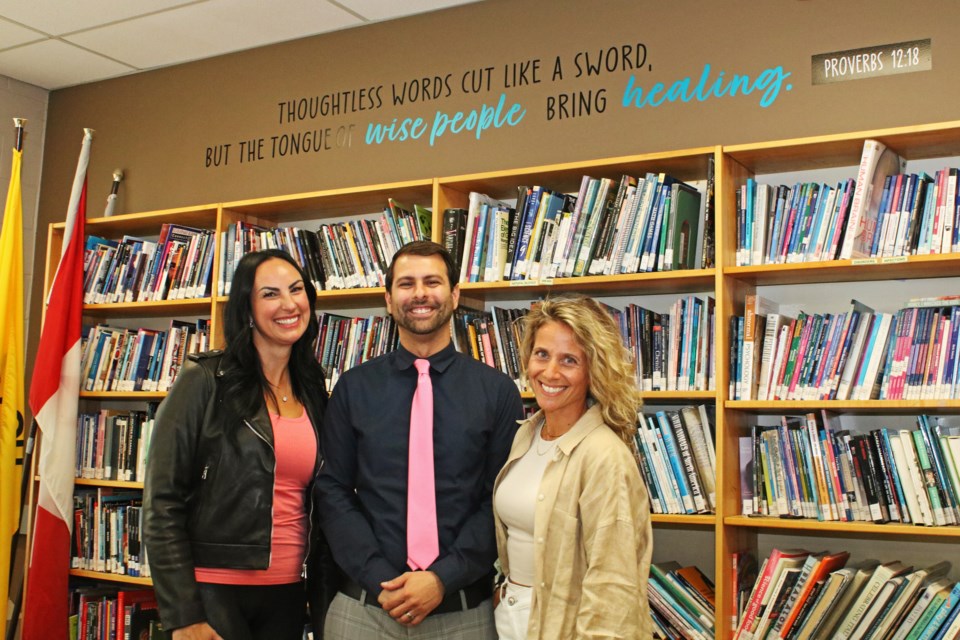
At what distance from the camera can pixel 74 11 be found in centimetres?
393

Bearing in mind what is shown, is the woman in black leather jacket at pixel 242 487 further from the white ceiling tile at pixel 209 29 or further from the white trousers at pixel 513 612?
the white ceiling tile at pixel 209 29

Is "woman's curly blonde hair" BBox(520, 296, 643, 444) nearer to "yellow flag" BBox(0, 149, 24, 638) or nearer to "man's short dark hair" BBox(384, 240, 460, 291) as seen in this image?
"man's short dark hair" BBox(384, 240, 460, 291)

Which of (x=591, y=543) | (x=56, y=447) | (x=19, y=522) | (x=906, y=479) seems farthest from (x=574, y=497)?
(x=19, y=522)

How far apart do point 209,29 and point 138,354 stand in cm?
148

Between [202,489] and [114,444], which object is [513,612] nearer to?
[202,489]

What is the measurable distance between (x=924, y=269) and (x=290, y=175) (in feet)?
8.84

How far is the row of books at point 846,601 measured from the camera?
2480mm

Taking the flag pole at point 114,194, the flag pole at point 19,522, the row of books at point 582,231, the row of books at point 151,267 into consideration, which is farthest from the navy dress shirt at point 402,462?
the flag pole at point 114,194

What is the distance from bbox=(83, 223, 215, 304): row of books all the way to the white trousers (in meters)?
2.31

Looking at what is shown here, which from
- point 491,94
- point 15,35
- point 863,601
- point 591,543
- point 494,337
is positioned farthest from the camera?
point 15,35

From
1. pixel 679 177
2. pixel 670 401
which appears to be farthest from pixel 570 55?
pixel 670 401

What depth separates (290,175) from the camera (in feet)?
13.8

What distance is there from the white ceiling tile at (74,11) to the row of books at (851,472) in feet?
9.45

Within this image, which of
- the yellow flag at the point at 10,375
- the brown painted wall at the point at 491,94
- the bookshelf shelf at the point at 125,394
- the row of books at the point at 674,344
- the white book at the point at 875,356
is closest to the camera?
the white book at the point at 875,356
